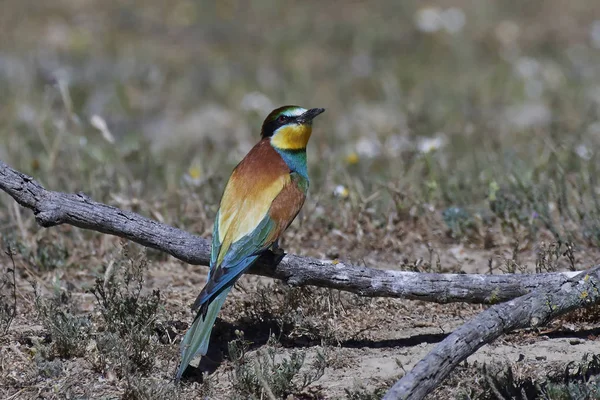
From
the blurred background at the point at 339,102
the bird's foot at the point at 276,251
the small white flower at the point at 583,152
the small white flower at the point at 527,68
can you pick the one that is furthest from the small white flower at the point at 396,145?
the bird's foot at the point at 276,251

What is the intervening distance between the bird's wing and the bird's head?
274 mm

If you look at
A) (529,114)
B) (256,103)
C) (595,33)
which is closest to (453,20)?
(595,33)

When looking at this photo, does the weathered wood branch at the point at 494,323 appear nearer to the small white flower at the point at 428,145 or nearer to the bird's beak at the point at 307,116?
the bird's beak at the point at 307,116

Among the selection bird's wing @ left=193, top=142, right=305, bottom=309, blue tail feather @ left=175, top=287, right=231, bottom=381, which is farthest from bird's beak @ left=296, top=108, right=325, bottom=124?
blue tail feather @ left=175, top=287, right=231, bottom=381

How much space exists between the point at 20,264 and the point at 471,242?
2.32m

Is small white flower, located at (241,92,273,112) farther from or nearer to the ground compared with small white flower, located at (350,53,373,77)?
nearer to the ground

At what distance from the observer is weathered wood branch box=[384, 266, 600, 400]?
113 inches

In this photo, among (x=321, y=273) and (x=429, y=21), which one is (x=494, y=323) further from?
(x=429, y=21)

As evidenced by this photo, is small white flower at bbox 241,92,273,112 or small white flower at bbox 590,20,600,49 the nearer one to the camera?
small white flower at bbox 241,92,273,112

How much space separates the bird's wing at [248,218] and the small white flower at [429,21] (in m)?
6.12

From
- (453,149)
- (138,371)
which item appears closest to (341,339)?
(138,371)

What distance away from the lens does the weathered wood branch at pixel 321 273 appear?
135 inches

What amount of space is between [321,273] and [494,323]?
0.69 metres

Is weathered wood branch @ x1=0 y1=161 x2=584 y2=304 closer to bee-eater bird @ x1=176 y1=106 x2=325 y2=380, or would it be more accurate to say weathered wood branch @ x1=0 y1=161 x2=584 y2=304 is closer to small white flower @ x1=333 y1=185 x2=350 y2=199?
bee-eater bird @ x1=176 y1=106 x2=325 y2=380
